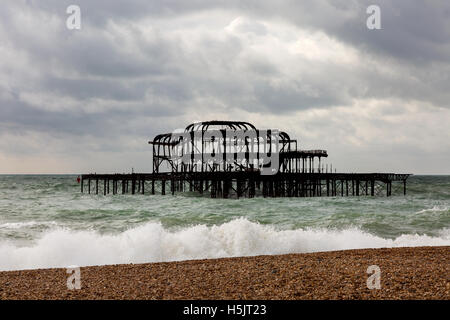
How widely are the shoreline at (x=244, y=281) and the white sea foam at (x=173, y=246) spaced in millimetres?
3188

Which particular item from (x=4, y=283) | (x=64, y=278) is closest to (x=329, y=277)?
(x=64, y=278)

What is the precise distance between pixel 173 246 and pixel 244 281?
6.46 metres

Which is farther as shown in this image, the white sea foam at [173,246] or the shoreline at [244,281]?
the white sea foam at [173,246]

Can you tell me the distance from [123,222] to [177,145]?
30.6 meters

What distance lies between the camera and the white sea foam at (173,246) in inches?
529

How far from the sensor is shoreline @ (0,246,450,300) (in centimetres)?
693

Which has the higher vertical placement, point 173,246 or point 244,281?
point 244,281

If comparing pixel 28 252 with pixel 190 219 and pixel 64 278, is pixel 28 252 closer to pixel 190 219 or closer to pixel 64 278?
pixel 64 278

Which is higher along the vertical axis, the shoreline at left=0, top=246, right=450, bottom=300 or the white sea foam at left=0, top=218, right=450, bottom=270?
the shoreline at left=0, top=246, right=450, bottom=300

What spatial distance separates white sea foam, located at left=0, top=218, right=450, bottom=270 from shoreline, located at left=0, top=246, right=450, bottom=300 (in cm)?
319

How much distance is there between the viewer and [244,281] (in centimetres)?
793

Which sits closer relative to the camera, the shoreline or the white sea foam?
the shoreline

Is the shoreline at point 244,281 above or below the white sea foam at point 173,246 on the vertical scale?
above

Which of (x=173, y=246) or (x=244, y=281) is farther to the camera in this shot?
(x=173, y=246)
